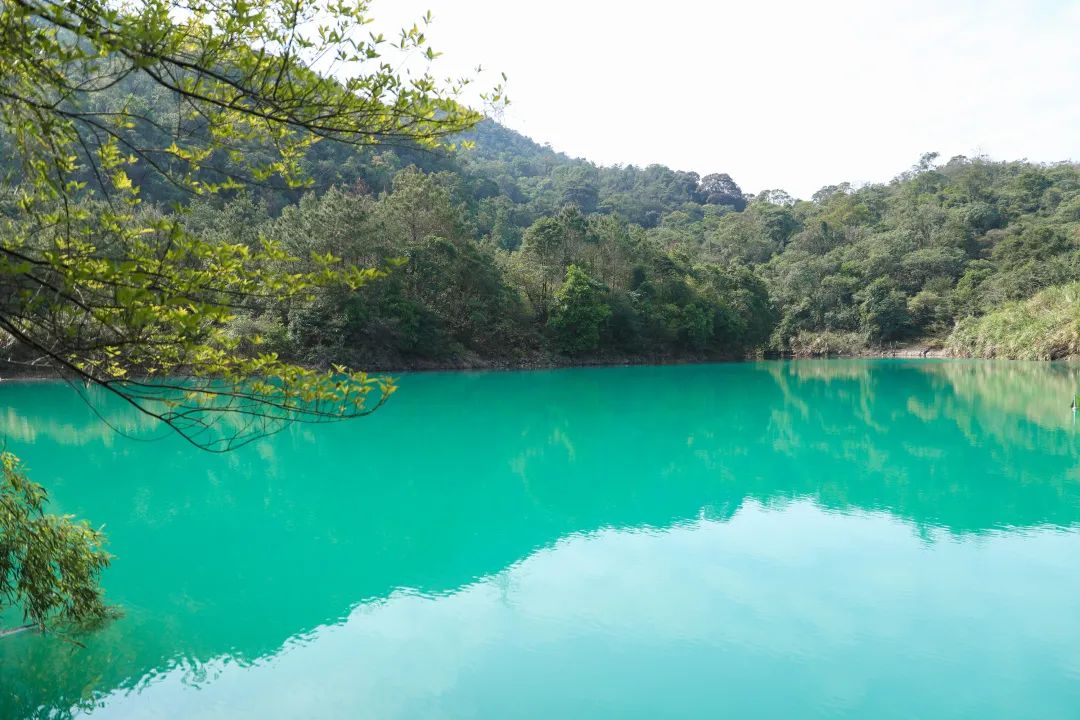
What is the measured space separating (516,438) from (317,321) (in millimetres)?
12112

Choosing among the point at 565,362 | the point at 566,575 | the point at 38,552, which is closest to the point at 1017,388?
the point at 565,362

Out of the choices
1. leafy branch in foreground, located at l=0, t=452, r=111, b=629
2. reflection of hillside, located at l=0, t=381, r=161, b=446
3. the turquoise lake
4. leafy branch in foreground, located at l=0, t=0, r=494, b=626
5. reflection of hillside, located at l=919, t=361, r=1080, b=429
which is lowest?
reflection of hillside, located at l=0, t=381, r=161, b=446

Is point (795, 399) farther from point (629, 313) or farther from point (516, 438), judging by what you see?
point (629, 313)

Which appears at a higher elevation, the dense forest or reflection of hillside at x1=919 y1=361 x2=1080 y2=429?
the dense forest

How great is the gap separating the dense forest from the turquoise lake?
9548 millimetres

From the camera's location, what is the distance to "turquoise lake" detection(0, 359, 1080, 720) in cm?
464

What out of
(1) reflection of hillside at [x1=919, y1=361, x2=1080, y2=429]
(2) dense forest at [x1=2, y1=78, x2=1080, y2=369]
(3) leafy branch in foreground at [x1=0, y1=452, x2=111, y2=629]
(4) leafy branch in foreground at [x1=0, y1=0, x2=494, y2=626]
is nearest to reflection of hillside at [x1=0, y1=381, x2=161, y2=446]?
(2) dense forest at [x1=2, y1=78, x2=1080, y2=369]

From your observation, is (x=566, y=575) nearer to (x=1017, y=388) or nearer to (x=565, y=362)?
(x=1017, y=388)

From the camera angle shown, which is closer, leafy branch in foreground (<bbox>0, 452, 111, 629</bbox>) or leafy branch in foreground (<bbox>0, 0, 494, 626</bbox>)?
leafy branch in foreground (<bbox>0, 0, 494, 626</bbox>)

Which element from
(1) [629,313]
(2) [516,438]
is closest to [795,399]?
(2) [516,438]

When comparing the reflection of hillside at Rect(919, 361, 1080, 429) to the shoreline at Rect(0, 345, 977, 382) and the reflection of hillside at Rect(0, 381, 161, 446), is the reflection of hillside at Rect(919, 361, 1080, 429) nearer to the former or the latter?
the shoreline at Rect(0, 345, 977, 382)

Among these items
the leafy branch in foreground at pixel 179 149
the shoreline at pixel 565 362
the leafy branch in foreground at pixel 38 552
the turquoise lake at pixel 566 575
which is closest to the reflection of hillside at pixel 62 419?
the turquoise lake at pixel 566 575

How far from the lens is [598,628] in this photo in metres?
5.64

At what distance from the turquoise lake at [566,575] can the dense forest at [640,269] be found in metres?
9.55
